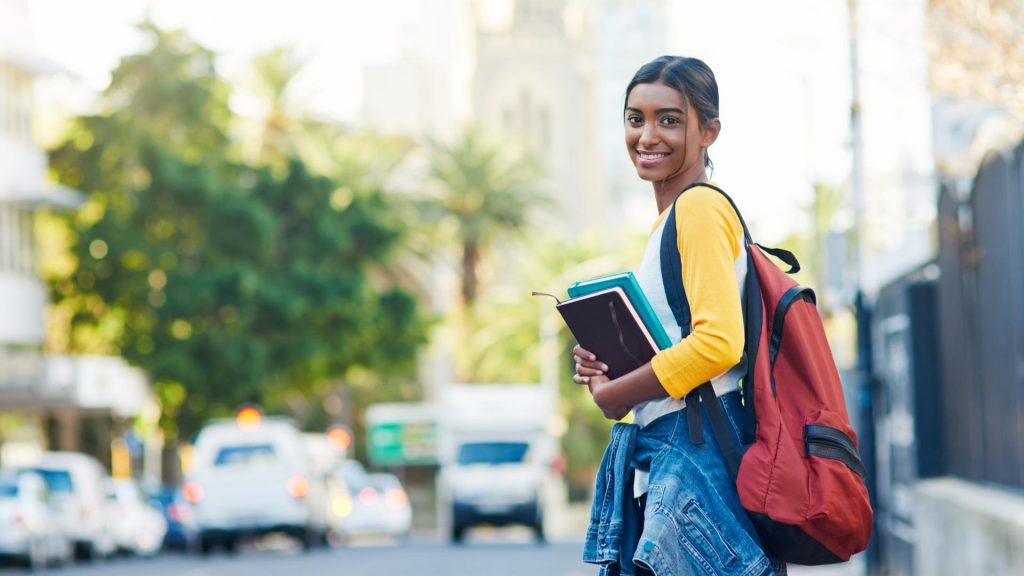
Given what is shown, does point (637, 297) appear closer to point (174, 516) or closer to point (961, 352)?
point (961, 352)

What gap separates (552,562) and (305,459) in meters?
5.96

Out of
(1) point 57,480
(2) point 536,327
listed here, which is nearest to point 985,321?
(1) point 57,480

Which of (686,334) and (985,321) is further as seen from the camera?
→ (985,321)

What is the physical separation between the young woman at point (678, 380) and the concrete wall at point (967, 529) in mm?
5763

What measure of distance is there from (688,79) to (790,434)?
782 millimetres

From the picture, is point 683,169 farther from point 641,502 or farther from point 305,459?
point 305,459

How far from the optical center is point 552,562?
2406cm

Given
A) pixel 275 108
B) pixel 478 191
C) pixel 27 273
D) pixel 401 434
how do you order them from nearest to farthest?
pixel 27 273 → pixel 275 108 → pixel 478 191 → pixel 401 434

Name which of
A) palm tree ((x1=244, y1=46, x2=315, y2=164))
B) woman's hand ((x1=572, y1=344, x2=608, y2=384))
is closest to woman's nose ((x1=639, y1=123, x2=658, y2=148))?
woman's hand ((x1=572, y1=344, x2=608, y2=384))

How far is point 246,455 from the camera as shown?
92.9 feet

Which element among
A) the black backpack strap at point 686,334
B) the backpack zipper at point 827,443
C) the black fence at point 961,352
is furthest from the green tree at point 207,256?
the backpack zipper at point 827,443

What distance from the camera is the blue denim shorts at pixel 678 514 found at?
3.90 m

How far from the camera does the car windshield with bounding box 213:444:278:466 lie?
28.2m

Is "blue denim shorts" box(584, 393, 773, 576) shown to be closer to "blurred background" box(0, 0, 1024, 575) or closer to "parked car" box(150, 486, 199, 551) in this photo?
"blurred background" box(0, 0, 1024, 575)
